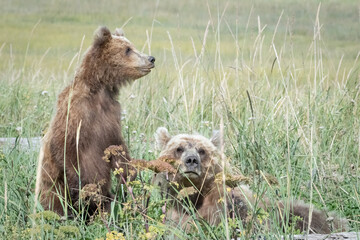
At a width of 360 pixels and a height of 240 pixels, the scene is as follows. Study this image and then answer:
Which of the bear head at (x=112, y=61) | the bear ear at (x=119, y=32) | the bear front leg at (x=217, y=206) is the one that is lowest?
the bear front leg at (x=217, y=206)

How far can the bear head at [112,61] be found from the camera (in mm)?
5324

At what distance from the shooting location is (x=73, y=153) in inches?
198

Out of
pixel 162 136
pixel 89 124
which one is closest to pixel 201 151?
pixel 162 136

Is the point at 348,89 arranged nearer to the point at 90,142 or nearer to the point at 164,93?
the point at 164,93

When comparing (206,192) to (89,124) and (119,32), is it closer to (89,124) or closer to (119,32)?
(89,124)

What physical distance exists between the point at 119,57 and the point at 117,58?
0.02m

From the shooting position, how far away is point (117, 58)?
5.40 m

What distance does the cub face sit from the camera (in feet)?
17.6

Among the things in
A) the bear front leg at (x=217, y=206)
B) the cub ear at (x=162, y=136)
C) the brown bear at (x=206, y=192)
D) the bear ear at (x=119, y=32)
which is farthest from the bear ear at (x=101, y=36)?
the bear front leg at (x=217, y=206)

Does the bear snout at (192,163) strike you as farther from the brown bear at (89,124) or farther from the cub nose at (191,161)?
the brown bear at (89,124)

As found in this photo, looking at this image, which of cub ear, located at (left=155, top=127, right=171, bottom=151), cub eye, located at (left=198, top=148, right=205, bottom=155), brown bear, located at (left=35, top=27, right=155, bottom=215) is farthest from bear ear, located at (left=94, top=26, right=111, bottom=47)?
cub eye, located at (left=198, top=148, right=205, bottom=155)

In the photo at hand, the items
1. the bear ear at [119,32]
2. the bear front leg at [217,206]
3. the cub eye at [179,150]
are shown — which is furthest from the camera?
the bear ear at [119,32]

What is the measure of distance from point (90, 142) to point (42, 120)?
3.06 m

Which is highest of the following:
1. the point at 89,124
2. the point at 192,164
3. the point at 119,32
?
the point at 119,32
